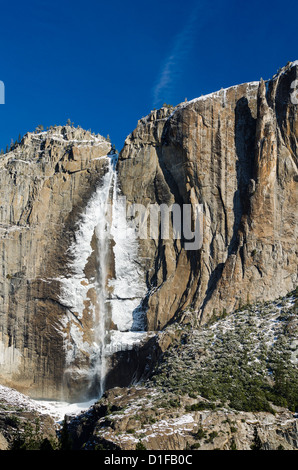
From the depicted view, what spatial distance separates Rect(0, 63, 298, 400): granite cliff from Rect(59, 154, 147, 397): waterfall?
0.13 metres

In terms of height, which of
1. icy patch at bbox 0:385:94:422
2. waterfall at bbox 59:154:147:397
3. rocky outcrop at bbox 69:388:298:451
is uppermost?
waterfall at bbox 59:154:147:397

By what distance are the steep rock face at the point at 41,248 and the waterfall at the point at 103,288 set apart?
522 millimetres

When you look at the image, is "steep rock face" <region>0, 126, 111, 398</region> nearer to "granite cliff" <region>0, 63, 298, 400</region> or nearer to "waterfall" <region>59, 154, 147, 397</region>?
"granite cliff" <region>0, 63, 298, 400</region>

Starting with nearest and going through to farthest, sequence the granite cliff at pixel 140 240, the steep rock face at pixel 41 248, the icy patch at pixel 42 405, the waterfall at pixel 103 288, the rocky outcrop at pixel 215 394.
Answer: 1. the rocky outcrop at pixel 215 394
2. the granite cliff at pixel 140 240
3. the icy patch at pixel 42 405
4. the waterfall at pixel 103 288
5. the steep rock face at pixel 41 248

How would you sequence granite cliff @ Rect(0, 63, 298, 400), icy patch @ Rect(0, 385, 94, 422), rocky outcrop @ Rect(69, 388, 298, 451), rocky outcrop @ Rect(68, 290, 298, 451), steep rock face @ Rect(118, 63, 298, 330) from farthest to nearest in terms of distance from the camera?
icy patch @ Rect(0, 385, 94, 422), granite cliff @ Rect(0, 63, 298, 400), steep rock face @ Rect(118, 63, 298, 330), rocky outcrop @ Rect(68, 290, 298, 451), rocky outcrop @ Rect(69, 388, 298, 451)

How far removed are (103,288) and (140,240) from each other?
254 inches

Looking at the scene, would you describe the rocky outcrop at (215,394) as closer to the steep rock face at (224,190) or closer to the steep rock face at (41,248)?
the steep rock face at (224,190)

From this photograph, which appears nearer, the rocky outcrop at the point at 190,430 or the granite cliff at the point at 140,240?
the rocky outcrop at the point at 190,430

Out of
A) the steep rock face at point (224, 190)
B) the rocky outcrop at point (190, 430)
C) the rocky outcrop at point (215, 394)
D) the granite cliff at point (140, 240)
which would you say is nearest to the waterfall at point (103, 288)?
the granite cliff at point (140, 240)

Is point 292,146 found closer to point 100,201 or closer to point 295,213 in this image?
point 295,213

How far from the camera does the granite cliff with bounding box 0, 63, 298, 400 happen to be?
202ft

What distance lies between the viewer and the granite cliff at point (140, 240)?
2427 inches

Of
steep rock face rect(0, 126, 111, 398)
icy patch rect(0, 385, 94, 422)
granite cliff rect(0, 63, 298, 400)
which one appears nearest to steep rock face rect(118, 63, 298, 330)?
granite cliff rect(0, 63, 298, 400)

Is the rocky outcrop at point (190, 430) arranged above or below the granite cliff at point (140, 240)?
below
